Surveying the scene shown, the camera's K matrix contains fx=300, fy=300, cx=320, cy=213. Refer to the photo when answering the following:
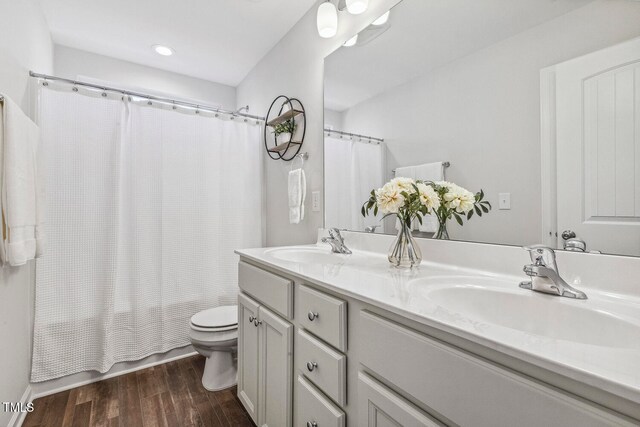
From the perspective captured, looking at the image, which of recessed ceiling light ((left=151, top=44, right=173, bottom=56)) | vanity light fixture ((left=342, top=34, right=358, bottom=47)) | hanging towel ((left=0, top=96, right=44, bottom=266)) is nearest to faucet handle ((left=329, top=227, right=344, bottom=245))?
vanity light fixture ((left=342, top=34, right=358, bottom=47))

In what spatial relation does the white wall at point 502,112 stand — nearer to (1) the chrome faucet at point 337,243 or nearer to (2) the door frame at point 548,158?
(2) the door frame at point 548,158

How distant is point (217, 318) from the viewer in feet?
→ 6.18

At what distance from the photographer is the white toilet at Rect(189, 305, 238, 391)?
5.75 feet

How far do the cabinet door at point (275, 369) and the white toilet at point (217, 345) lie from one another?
55 cm

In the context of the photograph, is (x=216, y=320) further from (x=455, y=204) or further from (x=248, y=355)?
(x=455, y=204)

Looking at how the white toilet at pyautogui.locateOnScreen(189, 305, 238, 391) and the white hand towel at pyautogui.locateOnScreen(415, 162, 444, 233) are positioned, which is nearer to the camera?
the white hand towel at pyautogui.locateOnScreen(415, 162, 444, 233)

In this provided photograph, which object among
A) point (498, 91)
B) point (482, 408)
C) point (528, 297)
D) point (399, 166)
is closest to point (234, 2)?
point (399, 166)

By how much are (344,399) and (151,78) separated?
9.94 ft

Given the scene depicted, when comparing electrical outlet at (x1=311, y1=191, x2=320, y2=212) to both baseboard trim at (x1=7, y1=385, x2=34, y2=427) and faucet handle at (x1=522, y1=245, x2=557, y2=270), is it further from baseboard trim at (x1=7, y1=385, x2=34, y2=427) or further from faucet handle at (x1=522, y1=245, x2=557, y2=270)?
baseboard trim at (x1=7, y1=385, x2=34, y2=427)

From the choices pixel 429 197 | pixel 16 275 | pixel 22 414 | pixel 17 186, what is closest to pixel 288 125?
pixel 429 197

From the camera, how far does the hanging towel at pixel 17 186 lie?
3.97 ft

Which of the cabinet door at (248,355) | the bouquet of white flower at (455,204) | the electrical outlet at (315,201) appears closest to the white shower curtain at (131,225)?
the electrical outlet at (315,201)

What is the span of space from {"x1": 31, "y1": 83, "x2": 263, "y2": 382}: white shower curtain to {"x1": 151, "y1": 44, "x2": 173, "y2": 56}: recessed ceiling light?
0.67 meters

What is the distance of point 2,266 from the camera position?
1.28 meters
